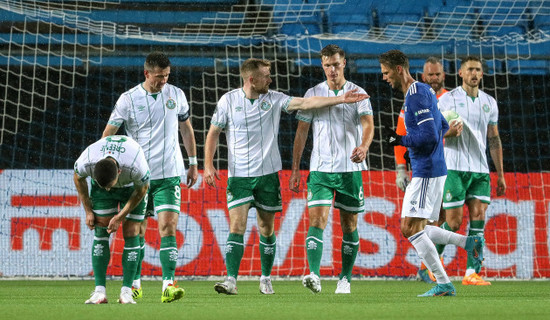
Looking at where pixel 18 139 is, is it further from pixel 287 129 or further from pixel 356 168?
pixel 356 168

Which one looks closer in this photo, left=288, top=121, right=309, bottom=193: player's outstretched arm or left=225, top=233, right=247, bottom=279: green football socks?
left=225, top=233, right=247, bottom=279: green football socks

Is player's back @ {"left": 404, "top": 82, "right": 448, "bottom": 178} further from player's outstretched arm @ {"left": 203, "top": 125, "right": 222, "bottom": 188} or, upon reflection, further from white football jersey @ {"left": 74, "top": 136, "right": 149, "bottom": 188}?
white football jersey @ {"left": 74, "top": 136, "right": 149, "bottom": 188}

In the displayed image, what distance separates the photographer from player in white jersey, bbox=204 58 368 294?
7.41 meters

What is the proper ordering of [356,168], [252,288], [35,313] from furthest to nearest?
[252,288] → [356,168] → [35,313]

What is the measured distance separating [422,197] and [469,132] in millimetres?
2609

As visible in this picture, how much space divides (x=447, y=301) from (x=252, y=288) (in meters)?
2.84

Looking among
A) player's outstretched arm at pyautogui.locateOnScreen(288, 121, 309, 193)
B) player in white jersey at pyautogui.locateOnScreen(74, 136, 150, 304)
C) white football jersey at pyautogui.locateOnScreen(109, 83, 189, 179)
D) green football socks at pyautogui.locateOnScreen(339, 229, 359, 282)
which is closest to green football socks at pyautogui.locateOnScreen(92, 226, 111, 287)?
player in white jersey at pyautogui.locateOnScreen(74, 136, 150, 304)

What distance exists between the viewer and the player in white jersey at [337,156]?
738cm

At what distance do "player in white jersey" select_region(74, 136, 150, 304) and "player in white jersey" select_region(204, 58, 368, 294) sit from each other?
1341mm

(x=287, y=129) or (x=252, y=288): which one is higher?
(x=287, y=129)

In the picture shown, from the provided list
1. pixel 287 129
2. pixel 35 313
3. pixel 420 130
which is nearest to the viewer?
pixel 35 313

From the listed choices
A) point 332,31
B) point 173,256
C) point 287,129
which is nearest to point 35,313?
point 173,256

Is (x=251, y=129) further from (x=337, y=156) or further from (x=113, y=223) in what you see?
(x=113, y=223)

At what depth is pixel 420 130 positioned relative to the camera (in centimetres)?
636
